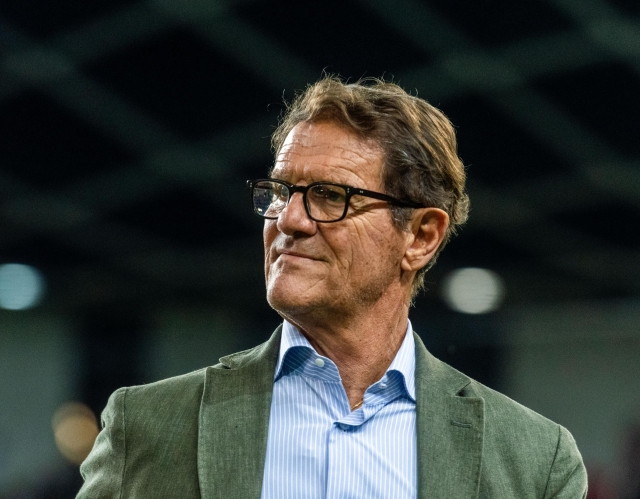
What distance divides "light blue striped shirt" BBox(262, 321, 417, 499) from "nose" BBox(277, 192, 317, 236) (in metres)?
0.23

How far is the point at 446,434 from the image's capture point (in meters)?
1.83

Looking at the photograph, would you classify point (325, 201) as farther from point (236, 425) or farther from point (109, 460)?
point (109, 460)

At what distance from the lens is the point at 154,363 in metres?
8.97

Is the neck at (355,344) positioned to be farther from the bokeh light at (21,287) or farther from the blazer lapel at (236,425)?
the bokeh light at (21,287)

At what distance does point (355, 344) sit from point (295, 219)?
310 mm

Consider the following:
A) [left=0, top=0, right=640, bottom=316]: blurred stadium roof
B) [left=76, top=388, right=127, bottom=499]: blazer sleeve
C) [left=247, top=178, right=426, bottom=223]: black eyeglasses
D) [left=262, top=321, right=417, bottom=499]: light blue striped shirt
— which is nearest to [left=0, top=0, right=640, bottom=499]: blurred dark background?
[left=0, top=0, right=640, bottom=316]: blurred stadium roof

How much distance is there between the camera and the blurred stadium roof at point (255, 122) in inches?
202

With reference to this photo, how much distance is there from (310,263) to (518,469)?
62 centimetres

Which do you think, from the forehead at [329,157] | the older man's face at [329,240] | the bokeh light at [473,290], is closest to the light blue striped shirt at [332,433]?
the older man's face at [329,240]

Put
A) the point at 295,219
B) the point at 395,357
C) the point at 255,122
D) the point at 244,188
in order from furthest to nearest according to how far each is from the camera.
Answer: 1. the point at 244,188
2. the point at 255,122
3. the point at 395,357
4. the point at 295,219

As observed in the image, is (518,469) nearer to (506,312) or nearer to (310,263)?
(310,263)

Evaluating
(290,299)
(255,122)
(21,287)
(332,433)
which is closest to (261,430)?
(332,433)

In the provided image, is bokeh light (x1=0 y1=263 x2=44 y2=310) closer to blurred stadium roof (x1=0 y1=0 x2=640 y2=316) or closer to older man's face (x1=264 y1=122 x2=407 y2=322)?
blurred stadium roof (x1=0 y1=0 x2=640 y2=316)

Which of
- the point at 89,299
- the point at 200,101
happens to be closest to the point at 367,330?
the point at 200,101
